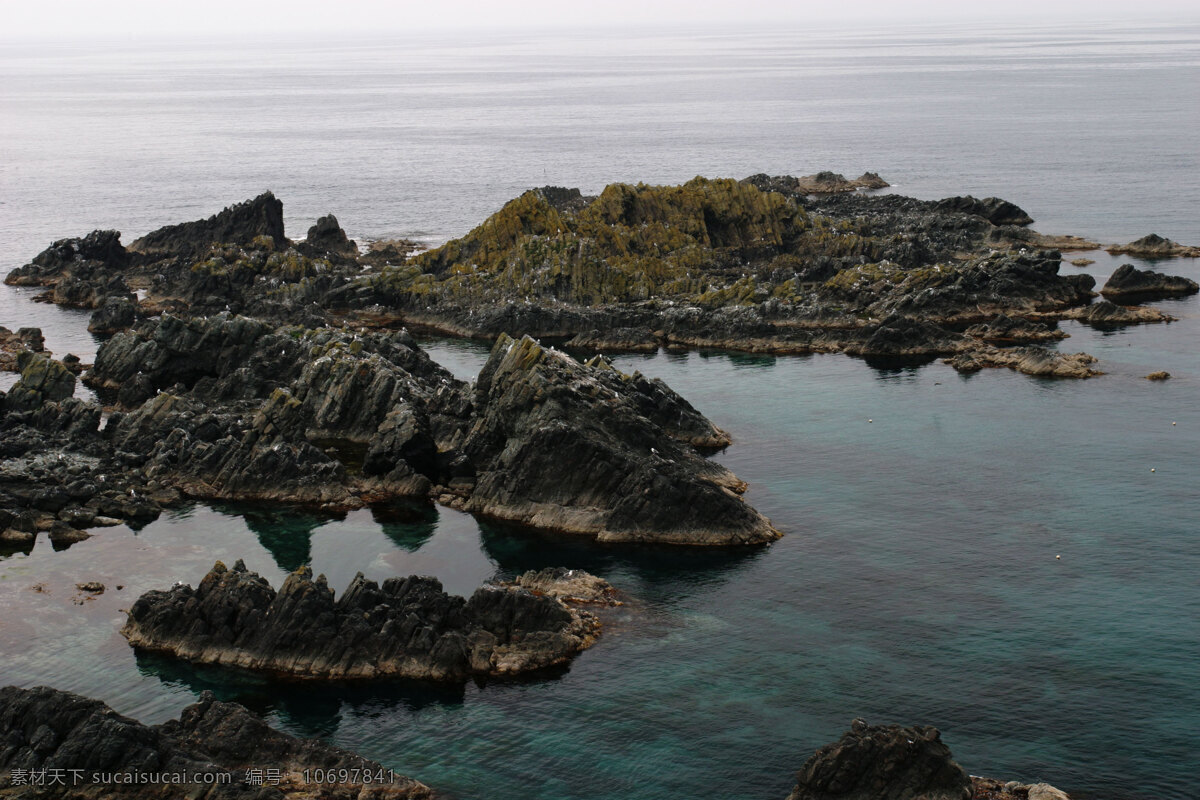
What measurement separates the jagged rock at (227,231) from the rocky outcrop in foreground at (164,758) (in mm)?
132143

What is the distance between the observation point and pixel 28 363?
119 metres

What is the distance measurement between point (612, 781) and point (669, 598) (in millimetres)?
21223

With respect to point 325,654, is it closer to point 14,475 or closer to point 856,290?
point 14,475

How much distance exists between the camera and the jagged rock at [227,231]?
183125mm

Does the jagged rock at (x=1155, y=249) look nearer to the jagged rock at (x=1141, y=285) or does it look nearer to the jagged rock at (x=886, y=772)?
the jagged rock at (x=1141, y=285)

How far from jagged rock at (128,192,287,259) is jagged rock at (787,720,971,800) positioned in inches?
5731

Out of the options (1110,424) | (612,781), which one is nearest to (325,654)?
(612,781)

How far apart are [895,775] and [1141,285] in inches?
4871

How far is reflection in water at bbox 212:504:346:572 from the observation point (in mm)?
86562

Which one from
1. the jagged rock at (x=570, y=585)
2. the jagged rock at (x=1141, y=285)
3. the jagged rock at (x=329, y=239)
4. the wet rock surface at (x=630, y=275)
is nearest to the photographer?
the jagged rock at (x=570, y=585)

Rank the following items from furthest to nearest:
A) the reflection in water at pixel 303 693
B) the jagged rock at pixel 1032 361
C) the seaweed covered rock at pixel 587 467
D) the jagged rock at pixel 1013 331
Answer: the jagged rock at pixel 1013 331, the jagged rock at pixel 1032 361, the seaweed covered rock at pixel 587 467, the reflection in water at pixel 303 693

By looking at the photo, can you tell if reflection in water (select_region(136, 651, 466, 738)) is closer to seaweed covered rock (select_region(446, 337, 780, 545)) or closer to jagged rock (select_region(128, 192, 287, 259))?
seaweed covered rock (select_region(446, 337, 780, 545))

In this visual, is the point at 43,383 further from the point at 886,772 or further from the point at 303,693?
the point at 886,772

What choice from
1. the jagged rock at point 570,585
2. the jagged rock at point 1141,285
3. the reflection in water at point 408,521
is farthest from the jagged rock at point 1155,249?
the jagged rock at point 570,585
